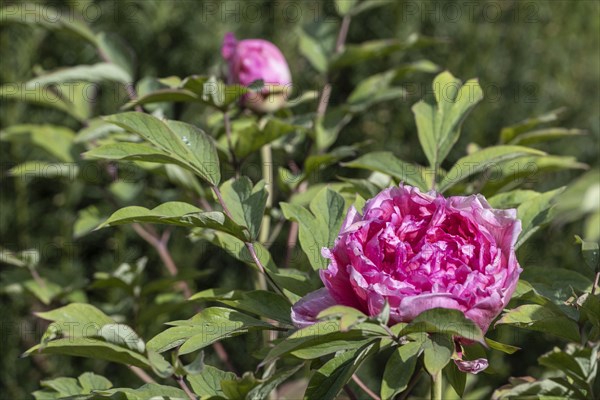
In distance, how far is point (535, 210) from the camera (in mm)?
991

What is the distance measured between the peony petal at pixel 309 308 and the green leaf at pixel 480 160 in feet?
0.84

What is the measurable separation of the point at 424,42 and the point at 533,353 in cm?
172

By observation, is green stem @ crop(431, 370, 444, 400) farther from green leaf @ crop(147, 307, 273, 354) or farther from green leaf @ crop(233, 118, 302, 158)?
green leaf @ crop(233, 118, 302, 158)

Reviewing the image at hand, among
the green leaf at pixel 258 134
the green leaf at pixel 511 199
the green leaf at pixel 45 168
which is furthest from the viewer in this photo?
the green leaf at pixel 45 168

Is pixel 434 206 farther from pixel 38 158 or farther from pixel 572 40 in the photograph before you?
pixel 572 40

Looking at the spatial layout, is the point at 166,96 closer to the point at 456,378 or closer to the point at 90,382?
the point at 90,382

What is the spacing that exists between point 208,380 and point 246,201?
8.4 inches

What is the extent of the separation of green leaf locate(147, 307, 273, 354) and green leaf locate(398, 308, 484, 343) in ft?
0.63

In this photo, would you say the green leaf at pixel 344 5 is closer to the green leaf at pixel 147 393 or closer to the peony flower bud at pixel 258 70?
the peony flower bud at pixel 258 70

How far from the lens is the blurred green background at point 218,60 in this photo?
239 centimetres

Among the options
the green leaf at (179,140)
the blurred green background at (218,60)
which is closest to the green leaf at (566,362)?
the green leaf at (179,140)

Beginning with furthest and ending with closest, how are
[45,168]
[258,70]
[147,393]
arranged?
[45,168], [258,70], [147,393]

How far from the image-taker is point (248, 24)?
2.62 metres

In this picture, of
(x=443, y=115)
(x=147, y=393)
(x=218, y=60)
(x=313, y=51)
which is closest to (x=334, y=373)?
(x=147, y=393)
